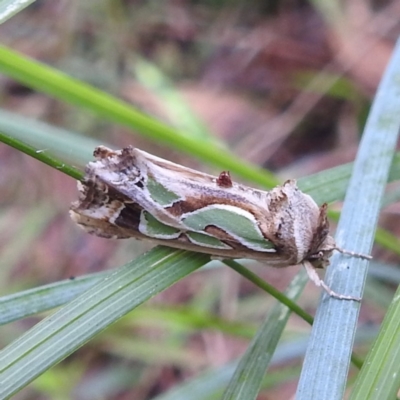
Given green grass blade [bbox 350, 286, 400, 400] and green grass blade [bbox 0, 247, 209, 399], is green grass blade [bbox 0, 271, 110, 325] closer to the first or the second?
green grass blade [bbox 0, 247, 209, 399]

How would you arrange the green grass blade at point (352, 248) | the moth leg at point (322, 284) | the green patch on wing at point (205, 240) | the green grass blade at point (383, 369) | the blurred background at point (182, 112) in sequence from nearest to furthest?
the green grass blade at point (383, 369)
the green grass blade at point (352, 248)
the moth leg at point (322, 284)
the green patch on wing at point (205, 240)
the blurred background at point (182, 112)

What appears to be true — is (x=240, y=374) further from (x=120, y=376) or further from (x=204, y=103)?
(x=204, y=103)

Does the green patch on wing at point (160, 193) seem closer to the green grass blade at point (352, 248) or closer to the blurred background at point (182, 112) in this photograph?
the green grass blade at point (352, 248)

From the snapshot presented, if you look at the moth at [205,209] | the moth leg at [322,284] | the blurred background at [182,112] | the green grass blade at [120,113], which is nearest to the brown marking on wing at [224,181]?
the moth at [205,209]

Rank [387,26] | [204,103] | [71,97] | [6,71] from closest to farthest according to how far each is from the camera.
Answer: [6,71] < [71,97] < [387,26] < [204,103]

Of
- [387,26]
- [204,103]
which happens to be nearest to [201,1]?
[204,103]

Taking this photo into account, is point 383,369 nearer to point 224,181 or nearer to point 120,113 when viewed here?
point 224,181

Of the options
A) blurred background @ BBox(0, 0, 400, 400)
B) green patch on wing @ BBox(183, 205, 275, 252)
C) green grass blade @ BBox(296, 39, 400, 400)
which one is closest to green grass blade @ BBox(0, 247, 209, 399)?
green patch on wing @ BBox(183, 205, 275, 252)
